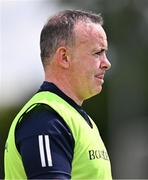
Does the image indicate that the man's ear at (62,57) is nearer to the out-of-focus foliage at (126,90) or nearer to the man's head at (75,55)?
the man's head at (75,55)

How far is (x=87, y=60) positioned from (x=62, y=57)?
0.12 metres

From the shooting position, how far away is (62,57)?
4.39m

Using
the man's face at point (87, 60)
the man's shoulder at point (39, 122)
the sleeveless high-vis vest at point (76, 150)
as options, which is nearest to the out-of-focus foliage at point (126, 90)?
the man's face at point (87, 60)

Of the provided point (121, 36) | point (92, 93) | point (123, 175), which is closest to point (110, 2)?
point (121, 36)

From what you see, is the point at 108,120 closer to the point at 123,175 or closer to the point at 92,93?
the point at 123,175

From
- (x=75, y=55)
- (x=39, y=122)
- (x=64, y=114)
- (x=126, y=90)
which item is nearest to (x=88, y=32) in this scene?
(x=75, y=55)

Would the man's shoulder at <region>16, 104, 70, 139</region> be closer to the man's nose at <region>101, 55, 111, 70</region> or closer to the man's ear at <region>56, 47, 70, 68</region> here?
the man's ear at <region>56, 47, 70, 68</region>

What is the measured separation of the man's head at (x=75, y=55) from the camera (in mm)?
4398

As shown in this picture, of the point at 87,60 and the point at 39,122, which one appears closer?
the point at 39,122

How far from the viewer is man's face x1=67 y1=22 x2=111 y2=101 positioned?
440cm

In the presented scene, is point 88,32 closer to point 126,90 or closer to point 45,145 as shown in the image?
point 45,145

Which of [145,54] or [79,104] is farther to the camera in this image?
[145,54]

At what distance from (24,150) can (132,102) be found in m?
22.4

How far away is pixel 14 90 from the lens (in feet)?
94.5
